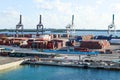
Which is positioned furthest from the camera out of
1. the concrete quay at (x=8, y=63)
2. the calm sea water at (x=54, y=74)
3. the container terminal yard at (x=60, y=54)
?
the container terminal yard at (x=60, y=54)

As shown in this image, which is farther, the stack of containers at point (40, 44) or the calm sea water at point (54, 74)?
the stack of containers at point (40, 44)

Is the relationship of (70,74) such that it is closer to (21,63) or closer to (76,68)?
(76,68)

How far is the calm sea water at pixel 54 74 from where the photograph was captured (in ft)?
93.9

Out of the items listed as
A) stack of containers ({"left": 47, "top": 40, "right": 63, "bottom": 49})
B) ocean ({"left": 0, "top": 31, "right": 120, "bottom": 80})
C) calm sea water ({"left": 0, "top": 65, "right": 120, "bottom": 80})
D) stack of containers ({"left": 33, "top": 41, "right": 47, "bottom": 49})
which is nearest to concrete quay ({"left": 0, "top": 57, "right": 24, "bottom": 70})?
ocean ({"left": 0, "top": 31, "right": 120, "bottom": 80})

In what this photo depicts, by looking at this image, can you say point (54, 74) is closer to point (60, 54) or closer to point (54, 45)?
point (60, 54)

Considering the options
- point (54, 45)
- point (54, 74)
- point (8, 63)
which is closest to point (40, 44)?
point (54, 45)

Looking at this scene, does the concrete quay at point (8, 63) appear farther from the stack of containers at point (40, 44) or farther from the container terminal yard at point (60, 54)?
the stack of containers at point (40, 44)

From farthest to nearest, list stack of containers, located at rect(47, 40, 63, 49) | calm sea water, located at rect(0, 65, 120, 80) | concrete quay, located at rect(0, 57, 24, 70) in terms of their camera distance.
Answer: stack of containers, located at rect(47, 40, 63, 49) < concrete quay, located at rect(0, 57, 24, 70) < calm sea water, located at rect(0, 65, 120, 80)

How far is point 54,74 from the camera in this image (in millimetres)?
30328

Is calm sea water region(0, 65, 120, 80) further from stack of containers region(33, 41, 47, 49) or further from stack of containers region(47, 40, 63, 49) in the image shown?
stack of containers region(33, 41, 47, 49)

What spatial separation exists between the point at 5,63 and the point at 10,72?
2.90 m

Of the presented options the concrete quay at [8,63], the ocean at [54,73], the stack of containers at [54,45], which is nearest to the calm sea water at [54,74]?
the ocean at [54,73]

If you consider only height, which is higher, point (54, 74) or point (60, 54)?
point (60, 54)

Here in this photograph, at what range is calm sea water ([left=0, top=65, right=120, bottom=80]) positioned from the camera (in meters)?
28.6
